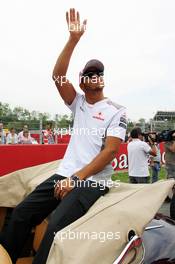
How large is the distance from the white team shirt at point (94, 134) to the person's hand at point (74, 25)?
47cm

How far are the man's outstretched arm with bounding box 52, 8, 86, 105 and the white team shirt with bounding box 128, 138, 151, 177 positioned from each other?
193 inches

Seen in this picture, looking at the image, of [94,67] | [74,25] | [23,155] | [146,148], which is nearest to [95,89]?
[94,67]

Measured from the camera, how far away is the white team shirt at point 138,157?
744cm

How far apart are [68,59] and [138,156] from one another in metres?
5.16

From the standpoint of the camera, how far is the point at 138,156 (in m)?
7.49

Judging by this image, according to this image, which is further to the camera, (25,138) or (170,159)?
(25,138)

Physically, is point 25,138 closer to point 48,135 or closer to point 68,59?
point 48,135

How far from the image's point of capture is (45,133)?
13.5 meters

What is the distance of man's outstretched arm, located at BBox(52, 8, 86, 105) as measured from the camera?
2502mm

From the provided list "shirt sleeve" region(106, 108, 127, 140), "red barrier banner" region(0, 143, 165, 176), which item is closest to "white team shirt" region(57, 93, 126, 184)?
"shirt sleeve" region(106, 108, 127, 140)

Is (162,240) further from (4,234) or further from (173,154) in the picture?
(173,154)

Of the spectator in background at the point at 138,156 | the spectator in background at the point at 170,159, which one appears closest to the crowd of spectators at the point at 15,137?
the spectator in background at the point at 138,156

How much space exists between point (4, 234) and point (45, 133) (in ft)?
36.4

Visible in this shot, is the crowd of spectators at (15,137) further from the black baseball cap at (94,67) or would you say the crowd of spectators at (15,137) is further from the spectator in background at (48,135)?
the black baseball cap at (94,67)
